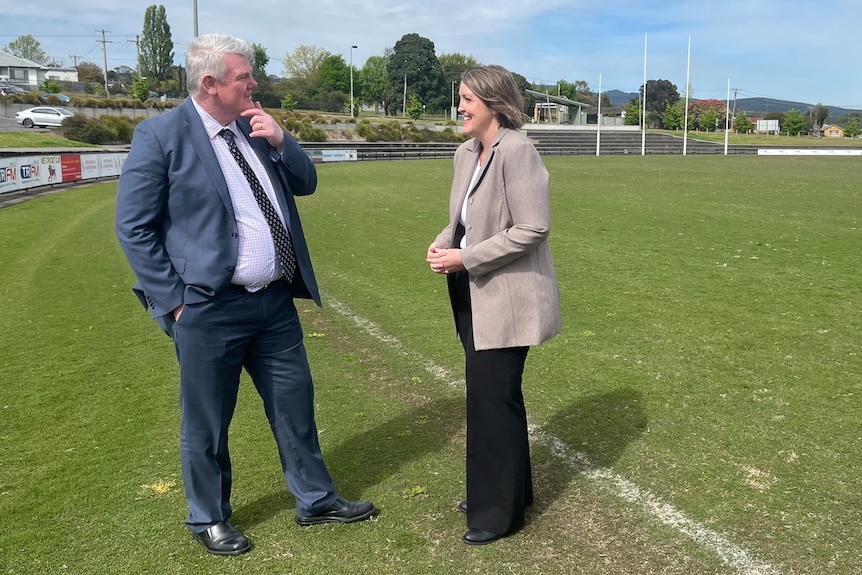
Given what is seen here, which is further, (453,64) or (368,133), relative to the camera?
(453,64)

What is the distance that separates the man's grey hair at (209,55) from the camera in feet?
9.75

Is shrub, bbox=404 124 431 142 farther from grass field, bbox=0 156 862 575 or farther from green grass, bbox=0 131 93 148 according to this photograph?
grass field, bbox=0 156 862 575

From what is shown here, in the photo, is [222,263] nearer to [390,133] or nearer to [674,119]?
[390,133]

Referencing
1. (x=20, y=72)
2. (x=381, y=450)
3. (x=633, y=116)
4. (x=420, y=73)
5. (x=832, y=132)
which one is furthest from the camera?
(x=832, y=132)

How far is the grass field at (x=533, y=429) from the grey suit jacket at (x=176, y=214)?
125cm

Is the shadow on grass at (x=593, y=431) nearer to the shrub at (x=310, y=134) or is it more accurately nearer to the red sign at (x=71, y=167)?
the red sign at (x=71, y=167)

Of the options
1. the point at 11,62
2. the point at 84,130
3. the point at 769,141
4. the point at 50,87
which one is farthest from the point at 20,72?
the point at 769,141

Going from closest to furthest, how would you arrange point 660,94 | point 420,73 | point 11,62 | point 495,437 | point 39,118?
point 495,437 < point 39,118 < point 11,62 < point 420,73 < point 660,94

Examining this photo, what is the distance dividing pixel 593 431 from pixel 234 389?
7.44 ft

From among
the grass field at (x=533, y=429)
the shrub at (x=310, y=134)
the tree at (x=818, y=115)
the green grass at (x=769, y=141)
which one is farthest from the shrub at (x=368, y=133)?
the tree at (x=818, y=115)

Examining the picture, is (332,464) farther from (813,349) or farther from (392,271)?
(392,271)

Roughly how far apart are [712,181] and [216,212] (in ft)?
82.4

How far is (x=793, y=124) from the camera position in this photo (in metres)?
118

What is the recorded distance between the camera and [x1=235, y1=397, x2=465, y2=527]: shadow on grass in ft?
12.6
